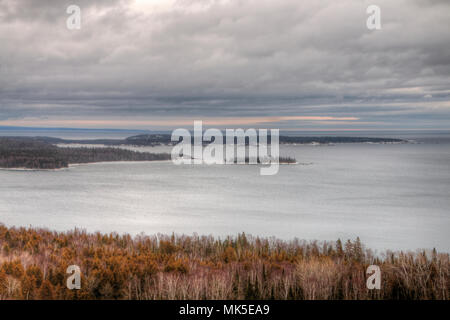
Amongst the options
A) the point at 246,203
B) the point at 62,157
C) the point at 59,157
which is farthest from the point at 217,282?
the point at 62,157

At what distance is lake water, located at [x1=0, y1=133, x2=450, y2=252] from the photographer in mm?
49594

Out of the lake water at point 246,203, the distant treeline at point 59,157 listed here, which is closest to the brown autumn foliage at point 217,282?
the lake water at point 246,203

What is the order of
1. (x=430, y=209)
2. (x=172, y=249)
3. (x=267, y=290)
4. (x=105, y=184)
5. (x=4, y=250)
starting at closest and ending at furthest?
1. (x=267, y=290)
2. (x=4, y=250)
3. (x=172, y=249)
4. (x=430, y=209)
5. (x=105, y=184)

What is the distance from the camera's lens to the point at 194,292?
9.62 meters

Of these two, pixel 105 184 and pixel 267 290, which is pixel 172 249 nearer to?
pixel 267 290

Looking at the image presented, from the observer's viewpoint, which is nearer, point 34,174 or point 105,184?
point 105,184

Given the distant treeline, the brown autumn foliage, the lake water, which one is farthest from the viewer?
the distant treeline

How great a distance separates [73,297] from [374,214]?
184ft

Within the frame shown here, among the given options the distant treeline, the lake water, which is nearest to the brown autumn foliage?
the lake water

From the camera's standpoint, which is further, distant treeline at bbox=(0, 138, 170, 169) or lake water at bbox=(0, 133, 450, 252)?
distant treeline at bbox=(0, 138, 170, 169)

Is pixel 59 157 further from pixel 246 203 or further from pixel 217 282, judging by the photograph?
pixel 217 282

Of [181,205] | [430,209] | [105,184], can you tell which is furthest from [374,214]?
[105,184]

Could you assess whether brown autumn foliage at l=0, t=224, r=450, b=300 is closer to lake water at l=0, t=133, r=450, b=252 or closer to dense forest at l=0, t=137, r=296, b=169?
lake water at l=0, t=133, r=450, b=252

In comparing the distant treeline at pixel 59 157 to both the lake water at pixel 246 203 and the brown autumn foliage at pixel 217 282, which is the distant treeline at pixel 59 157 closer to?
the lake water at pixel 246 203
